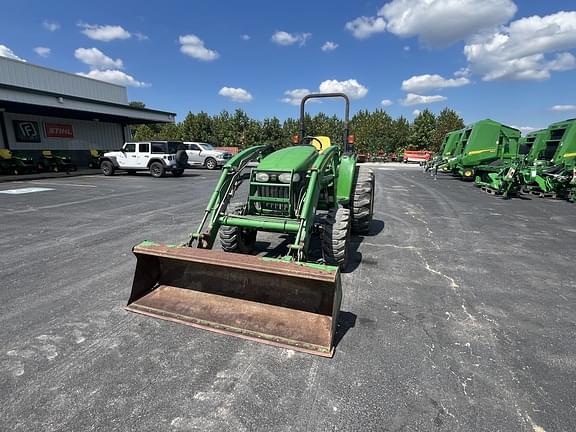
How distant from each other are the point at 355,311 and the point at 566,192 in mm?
11728

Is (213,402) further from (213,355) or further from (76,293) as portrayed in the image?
(76,293)

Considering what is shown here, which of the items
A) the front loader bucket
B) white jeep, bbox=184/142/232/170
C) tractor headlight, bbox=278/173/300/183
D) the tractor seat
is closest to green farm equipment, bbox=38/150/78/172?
white jeep, bbox=184/142/232/170

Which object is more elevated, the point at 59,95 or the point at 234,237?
the point at 59,95

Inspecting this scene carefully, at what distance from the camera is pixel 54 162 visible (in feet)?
62.7

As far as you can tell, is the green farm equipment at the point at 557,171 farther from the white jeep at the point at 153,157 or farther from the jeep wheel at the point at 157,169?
the jeep wheel at the point at 157,169

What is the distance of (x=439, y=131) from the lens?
1761 inches

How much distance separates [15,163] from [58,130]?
460 centimetres

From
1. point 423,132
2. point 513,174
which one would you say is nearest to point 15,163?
point 513,174

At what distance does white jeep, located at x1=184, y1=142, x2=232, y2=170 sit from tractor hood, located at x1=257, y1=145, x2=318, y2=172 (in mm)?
19000

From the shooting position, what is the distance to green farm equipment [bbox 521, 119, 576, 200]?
10.7 m

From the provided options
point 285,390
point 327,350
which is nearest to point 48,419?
point 285,390

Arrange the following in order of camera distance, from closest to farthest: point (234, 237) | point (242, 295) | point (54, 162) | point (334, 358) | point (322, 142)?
point (334, 358) < point (242, 295) < point (234, 237) < point (322, 142) < point (54, 162)

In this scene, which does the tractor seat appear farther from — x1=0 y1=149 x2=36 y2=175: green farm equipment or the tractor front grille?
x1=0 y1=149 x2=36 y2=175: green farm equipment

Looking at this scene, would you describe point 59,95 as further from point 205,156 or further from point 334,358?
point 334,358
